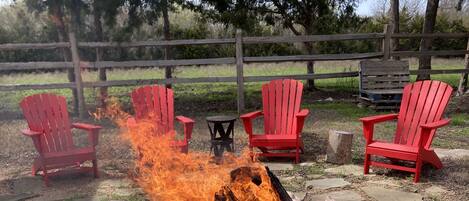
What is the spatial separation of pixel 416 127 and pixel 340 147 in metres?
0.84

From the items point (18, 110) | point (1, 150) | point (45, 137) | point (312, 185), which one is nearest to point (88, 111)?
point (18, 110)

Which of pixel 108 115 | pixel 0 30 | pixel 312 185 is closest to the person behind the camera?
pixel 312 185

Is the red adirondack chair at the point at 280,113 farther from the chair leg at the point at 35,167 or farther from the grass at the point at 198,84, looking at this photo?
the grass at the point at 198,84

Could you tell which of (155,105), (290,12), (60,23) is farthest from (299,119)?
(290,12)

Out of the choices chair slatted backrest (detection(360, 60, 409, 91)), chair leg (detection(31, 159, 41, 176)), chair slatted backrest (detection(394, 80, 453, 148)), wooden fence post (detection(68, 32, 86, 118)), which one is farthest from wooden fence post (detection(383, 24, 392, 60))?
chair leg (detection(31, 159, 41, 176))

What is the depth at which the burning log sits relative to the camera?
2727 mm

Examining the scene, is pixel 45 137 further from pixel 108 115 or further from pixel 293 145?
pixel 108 115

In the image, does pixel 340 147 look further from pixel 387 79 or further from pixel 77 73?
pixel 77 73

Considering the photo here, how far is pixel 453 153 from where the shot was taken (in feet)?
16.4

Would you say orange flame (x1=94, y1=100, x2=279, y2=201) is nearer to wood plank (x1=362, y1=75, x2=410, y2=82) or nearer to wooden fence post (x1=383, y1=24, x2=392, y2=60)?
wood plank (x1=362, y1=75, x2=410, y2=82)

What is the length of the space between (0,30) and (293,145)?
1387cm

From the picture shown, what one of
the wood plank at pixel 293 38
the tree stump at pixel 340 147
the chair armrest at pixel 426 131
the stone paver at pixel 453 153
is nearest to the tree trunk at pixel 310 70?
the wood plank at pixel 293 38

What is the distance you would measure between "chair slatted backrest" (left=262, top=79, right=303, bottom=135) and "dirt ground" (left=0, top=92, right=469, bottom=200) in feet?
1.54

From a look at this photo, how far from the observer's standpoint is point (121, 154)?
5551mm
